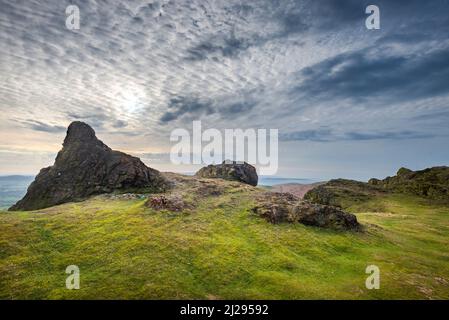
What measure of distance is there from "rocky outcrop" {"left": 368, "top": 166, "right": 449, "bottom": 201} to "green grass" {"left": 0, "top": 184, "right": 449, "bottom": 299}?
79.4m

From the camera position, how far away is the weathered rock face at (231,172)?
8662cm

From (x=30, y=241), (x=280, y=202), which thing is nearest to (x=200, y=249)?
(x=30, y=241)

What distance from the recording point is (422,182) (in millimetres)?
122438

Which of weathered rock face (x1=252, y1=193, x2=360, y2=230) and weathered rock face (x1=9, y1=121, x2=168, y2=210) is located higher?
weathered rock face (x1=9, y1=121, x2=168, y2=210)

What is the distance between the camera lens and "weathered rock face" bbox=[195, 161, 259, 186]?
8662 cm

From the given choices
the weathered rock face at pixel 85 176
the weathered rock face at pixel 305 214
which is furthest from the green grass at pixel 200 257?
the weathered rock face at pixel 85 176

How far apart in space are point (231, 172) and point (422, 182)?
304 feet

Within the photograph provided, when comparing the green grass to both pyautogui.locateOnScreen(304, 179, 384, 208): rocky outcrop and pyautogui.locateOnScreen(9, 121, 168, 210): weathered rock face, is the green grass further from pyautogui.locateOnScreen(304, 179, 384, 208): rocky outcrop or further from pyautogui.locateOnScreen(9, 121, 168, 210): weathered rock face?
pyautogui.locateOnScreen(304, 179, 384, 208): rocky outcrop

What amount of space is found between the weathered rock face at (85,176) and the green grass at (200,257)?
1257cm

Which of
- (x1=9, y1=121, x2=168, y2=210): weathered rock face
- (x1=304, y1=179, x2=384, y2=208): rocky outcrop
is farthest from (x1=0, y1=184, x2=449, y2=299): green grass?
(x1=304, y1=179, x2=384, y2=208): rocky outcrop

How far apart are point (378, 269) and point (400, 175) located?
5591 inches

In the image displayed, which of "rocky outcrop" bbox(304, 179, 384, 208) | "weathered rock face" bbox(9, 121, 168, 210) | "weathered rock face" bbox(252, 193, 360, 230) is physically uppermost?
"weathered rock face" bbox(9, 121, 168, 210)
